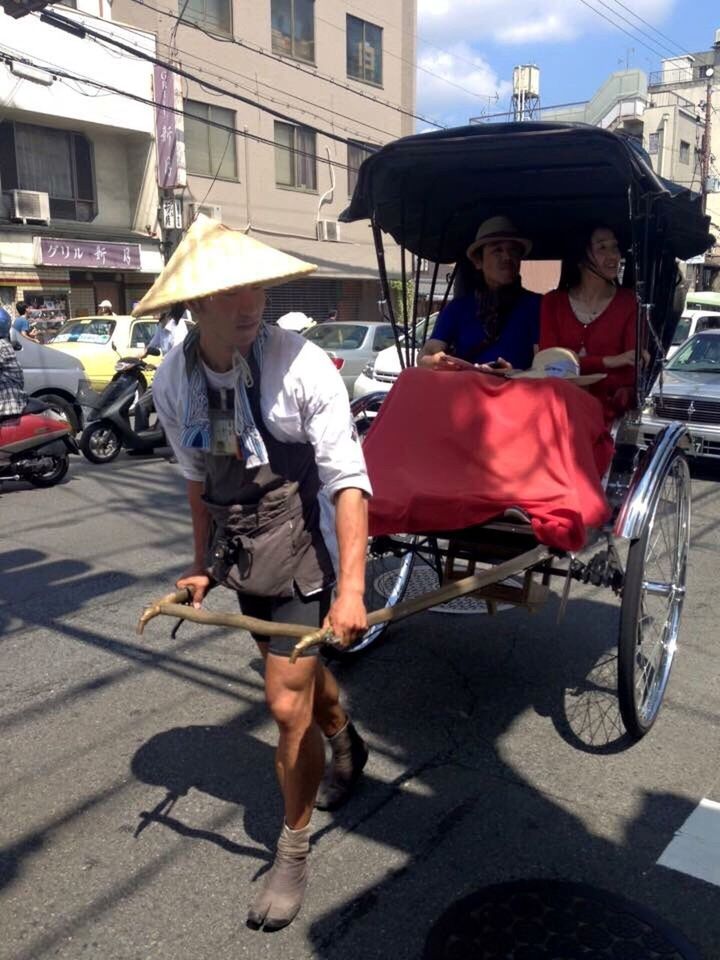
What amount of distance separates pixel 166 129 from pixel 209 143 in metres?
1.98

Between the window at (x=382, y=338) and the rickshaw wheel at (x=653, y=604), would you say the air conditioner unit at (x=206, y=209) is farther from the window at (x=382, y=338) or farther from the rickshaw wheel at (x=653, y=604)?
the rickshaw wheel at (x=653, y=604)

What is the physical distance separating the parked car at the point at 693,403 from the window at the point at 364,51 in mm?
19208

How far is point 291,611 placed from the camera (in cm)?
252

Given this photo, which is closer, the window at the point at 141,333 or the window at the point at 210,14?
the window at the point at 141,333

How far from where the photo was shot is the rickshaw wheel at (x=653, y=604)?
10.6 feet

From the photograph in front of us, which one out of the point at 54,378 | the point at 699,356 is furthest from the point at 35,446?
the point at 699,356

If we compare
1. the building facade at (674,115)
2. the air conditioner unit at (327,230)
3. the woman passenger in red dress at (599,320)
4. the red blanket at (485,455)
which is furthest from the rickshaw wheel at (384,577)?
the building facade at (674,115)

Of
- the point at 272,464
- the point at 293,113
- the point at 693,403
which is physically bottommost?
the point at 693,403

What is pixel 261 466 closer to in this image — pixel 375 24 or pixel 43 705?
pixel 43 705

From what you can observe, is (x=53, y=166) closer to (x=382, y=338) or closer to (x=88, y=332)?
(x=88, y=332)

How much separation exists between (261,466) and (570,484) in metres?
1.30

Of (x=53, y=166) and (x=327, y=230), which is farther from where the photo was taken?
(x=327, y=230)

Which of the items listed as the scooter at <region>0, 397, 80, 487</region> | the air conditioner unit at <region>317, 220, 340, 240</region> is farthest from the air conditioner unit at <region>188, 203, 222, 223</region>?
the scooter at <region>0, 397, 80, 487</region>

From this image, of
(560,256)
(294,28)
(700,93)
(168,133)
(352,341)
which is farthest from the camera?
(700,93)
